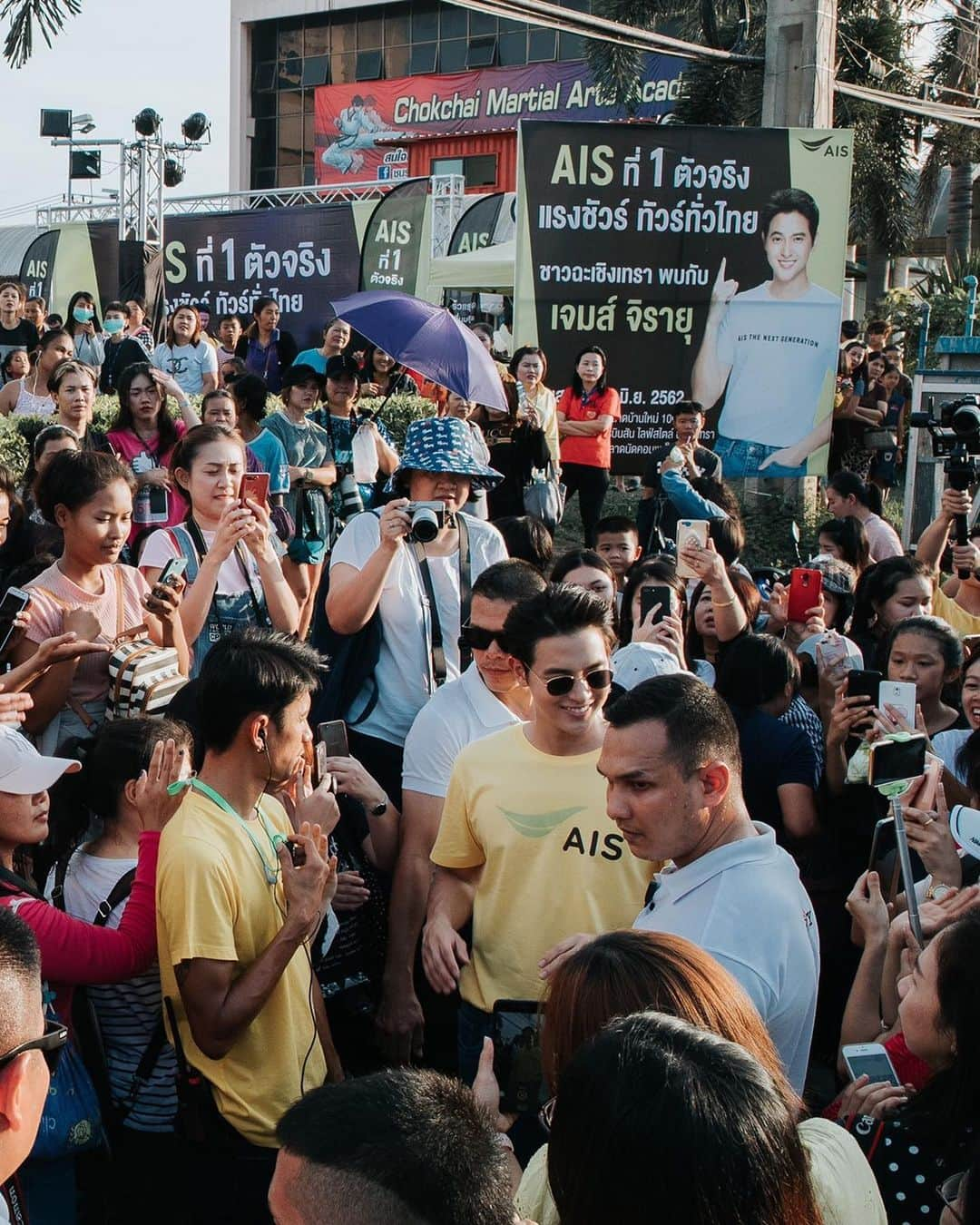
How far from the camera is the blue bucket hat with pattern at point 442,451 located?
459 centimetres

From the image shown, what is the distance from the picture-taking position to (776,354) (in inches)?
405

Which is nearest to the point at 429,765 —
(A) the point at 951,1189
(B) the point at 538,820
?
(B) the point at 538,820

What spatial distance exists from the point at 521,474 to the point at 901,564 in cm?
367

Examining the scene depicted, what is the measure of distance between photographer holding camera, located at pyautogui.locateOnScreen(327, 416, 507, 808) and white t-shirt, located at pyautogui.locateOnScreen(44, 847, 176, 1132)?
1.21m

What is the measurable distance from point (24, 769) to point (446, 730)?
3.74 ft

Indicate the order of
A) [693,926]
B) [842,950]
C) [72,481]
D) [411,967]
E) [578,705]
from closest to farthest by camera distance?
[693,926] → [578,705] → [411,967] → [72,481] → [842,950]

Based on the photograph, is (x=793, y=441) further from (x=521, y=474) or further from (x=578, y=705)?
(x=578, y=705)

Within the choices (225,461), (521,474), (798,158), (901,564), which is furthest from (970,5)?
(225,461)

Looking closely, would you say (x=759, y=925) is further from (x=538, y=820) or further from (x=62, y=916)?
(x=62, y=916)

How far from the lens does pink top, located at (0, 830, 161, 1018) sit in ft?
9.73

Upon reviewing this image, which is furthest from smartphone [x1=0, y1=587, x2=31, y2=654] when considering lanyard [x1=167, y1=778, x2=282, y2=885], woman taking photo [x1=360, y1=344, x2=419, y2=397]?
woman taking photo [x1=360, y1=344, x2=419, y2=397]

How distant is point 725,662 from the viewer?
4.65 metres

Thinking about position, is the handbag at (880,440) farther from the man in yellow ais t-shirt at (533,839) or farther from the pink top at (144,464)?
the man in yellow ais t-shirt at (533,839)

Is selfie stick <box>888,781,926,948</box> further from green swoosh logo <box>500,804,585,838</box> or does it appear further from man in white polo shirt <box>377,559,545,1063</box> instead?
man in white polo shirt <box>377,559,545,1063</box>
